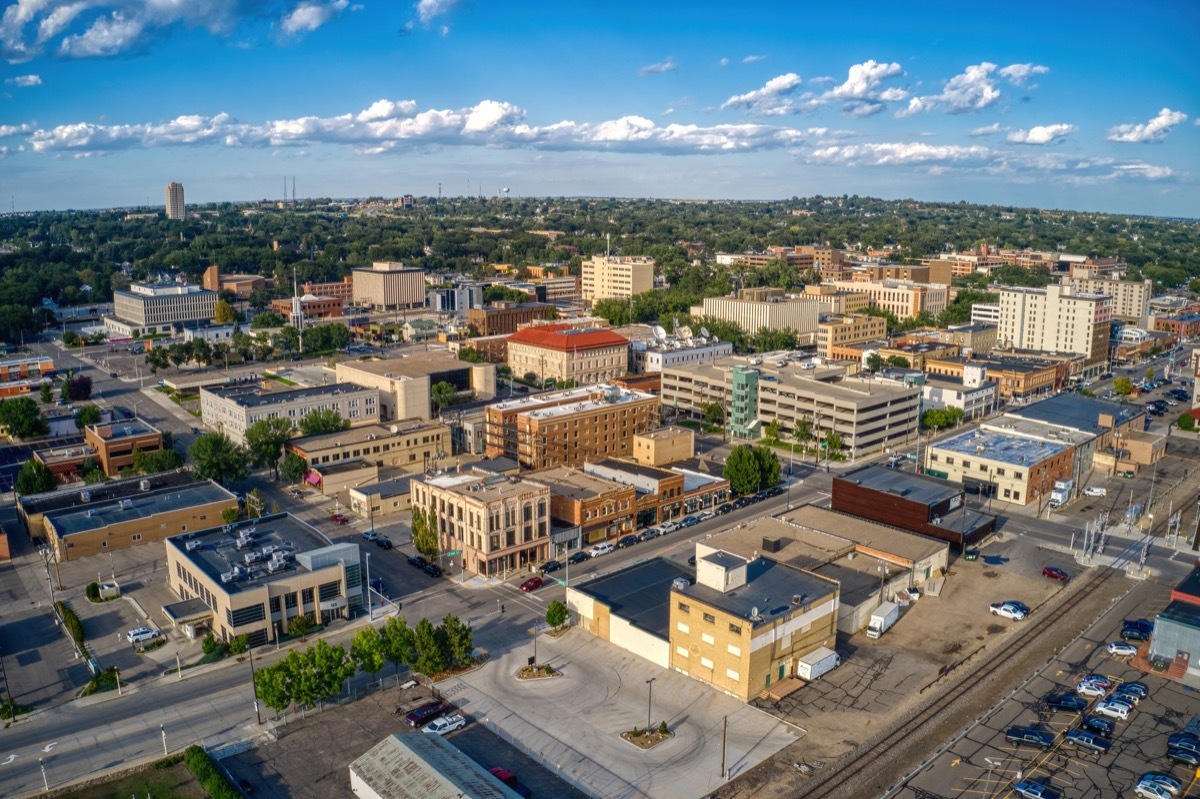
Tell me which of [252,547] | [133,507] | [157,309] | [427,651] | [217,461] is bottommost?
[427,651]

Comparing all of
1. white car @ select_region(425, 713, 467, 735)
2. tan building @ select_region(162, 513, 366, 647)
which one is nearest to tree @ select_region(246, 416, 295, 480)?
tan building @ select_region(162, 513, 366, 647)

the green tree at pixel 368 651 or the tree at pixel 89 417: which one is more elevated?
the tree at pixel 89 417

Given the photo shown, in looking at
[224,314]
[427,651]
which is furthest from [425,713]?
[224,314]

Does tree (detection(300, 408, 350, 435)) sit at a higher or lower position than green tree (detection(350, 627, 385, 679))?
higher

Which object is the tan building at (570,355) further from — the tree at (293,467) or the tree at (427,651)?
the tree at (427,651)

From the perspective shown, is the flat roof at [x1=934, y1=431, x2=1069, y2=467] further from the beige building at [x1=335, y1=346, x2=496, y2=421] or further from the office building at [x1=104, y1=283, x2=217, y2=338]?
the office building at [x1=104, y1=283, x2=217, y2=338]

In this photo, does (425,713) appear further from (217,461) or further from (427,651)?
(217,461)

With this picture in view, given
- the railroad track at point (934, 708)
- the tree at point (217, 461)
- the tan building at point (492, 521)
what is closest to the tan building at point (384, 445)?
the tree at point (217, 461)
